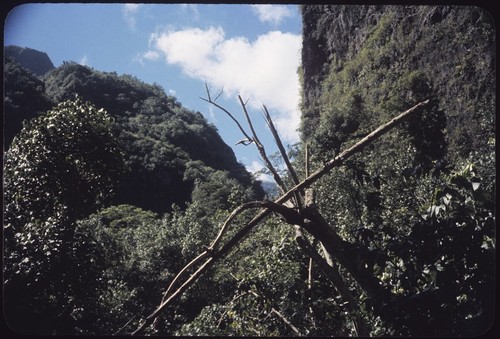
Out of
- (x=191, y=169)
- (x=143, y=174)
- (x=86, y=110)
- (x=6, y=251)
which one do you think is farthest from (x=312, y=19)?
(x=6, y=251)

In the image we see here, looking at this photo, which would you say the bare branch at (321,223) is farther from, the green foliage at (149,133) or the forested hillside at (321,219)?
the green foliage at (149,133)

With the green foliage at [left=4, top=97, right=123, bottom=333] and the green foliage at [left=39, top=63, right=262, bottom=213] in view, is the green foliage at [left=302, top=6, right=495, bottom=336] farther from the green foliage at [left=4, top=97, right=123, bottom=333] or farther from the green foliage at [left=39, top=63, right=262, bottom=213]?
the green foliage at [left=39, top=63, right=262, bottom=213]

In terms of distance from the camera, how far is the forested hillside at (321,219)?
2.16 m

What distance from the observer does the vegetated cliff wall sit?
10391mm

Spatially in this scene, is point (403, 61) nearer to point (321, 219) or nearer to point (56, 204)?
point (56, 204)

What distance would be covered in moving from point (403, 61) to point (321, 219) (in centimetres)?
1311

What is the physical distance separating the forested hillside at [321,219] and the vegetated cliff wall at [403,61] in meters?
0.06

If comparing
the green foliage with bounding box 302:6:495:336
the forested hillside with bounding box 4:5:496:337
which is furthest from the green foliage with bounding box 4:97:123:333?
the green foliage with bounding box 302:6:495:336

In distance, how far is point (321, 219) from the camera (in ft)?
7.58

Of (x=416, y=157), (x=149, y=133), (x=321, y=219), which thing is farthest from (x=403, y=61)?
(x=321, y=219)

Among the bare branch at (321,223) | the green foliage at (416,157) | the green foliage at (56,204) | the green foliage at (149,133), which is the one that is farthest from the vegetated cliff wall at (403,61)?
the green foliage at (149,133)

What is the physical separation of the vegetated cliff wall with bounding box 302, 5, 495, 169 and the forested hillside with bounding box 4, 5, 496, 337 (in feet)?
0.18

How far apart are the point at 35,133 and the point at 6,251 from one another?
1.20 m

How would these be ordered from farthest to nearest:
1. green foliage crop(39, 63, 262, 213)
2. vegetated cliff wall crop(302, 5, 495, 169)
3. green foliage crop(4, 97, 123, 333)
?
green foliage crop(39, 63, 262, 213), vegetated cliff wall crop(302, 5, 495, 169), green foliage crop(4, 97, 123, 333)
